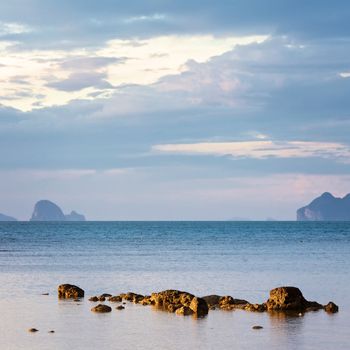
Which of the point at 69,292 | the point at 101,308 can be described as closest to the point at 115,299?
the point at 69,292

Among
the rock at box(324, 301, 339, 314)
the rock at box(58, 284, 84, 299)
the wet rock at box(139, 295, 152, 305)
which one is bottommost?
the rock at box(324, 301, 339, 314)

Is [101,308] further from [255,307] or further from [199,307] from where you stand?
[255,307]

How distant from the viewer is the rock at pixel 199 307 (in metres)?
49.9

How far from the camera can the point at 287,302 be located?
2034 inches

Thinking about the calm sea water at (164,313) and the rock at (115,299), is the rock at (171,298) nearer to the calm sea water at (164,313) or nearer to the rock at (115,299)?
the calm sea water at (164,313)

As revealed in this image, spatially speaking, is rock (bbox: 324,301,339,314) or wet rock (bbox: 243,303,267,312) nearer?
rock (bbox: 324,301,339,314)

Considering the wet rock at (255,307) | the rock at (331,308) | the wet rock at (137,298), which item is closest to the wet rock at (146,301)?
the wet rock at (137,298)

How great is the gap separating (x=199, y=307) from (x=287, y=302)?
5946 millimetres

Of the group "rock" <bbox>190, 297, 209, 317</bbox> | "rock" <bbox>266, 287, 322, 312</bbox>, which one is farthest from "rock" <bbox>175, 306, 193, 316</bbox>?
"rock" <bbox>266, 287, 322, 312</bbox>

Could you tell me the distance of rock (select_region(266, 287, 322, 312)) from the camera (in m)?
51.7

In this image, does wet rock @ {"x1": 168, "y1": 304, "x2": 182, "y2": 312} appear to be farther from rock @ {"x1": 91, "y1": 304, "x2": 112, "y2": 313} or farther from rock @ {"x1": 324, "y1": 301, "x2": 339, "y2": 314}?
rock @ {"x1": 324, "y1": 301, "x2": 339, "y2": 314}

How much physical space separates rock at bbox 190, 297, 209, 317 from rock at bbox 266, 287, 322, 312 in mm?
4430

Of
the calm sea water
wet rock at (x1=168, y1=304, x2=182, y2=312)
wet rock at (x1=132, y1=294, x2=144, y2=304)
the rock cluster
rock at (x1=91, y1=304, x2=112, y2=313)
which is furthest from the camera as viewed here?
wet rock at (x1=132, y1=294, x2=144, y2=304)

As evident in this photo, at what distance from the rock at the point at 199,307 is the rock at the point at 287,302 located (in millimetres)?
4430
